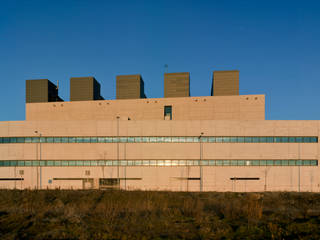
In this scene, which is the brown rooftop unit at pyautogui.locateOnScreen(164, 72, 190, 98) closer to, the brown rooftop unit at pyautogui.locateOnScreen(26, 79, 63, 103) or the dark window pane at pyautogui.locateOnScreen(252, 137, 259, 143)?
the dark window pane at pyautogui.locateOnScreen(252, 137, 259, 143)

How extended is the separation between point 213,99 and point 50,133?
26271 millimetres

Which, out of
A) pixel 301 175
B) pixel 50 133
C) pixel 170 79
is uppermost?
pixel 170 79

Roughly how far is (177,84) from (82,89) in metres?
18.0

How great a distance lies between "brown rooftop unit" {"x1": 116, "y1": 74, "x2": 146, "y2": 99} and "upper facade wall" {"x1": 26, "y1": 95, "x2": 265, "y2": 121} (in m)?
1.82

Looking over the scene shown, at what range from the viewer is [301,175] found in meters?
24.7

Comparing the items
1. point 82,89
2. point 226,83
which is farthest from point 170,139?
point 82,89

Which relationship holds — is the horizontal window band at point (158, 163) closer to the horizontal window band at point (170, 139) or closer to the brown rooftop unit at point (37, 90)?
the horizontal window band at point (170, 139)

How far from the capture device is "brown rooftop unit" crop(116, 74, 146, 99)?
33.5 metres

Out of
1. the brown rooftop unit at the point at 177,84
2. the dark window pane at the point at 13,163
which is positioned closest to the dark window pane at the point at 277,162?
the brown rooftop unit at the point at 177,84

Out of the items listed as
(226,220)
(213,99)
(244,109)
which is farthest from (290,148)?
(226,220)

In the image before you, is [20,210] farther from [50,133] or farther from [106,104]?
[106,104]

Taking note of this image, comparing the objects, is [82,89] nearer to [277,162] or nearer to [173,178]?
[173,178]

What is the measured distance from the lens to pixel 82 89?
112 feet

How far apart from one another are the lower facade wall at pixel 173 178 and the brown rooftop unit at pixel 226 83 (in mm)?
13624
